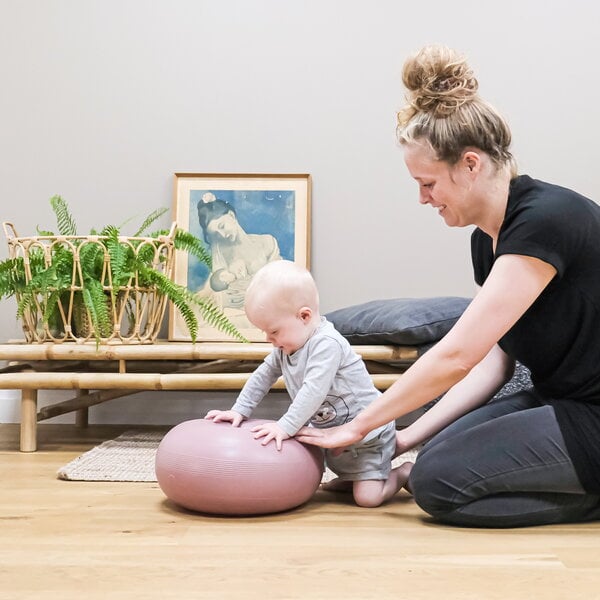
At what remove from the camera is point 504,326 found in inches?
58.4

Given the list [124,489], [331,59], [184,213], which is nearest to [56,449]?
[124,489]

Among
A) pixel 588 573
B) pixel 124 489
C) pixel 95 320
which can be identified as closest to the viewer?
pixel 588 573

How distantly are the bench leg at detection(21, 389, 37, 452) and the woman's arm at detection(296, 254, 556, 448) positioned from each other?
1323 millimetres

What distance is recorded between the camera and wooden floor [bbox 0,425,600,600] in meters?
1.20

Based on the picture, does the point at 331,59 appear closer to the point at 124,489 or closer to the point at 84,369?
the point at 84,369

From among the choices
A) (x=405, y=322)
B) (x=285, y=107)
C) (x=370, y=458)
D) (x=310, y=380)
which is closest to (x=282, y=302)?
(x=310, y=380)

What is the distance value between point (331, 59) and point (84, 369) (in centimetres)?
149

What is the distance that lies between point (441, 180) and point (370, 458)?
2.15 ft

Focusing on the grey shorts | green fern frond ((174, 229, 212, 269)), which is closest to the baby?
the grey shorts

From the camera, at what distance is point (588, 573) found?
1.28m

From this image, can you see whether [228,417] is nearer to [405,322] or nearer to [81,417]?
[405,322]

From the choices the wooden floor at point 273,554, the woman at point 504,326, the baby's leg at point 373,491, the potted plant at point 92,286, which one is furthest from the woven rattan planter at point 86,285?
the woman at point 504,326

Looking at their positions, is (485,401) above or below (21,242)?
below

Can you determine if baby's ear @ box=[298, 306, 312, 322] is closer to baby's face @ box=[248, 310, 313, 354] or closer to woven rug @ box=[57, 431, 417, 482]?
baby's face @ box=[248, 310, 313, 354]
